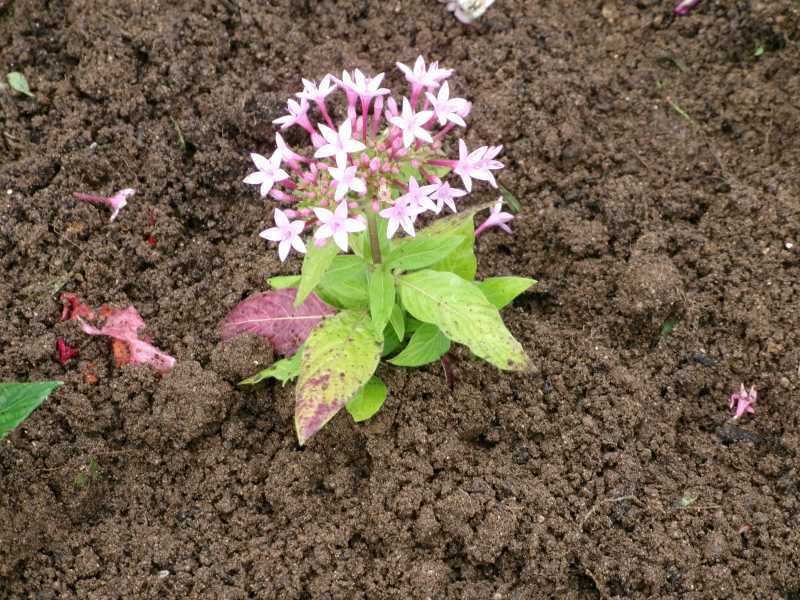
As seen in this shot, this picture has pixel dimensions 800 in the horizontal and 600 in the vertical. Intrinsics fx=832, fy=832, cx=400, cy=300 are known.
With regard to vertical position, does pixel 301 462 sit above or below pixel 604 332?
above

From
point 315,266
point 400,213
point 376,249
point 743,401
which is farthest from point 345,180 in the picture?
point 743,401

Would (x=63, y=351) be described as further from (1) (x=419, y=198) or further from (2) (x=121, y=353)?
(1) (x=419, y=198)

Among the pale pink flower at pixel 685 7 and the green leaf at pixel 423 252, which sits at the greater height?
the green leaf at pixel 423 252

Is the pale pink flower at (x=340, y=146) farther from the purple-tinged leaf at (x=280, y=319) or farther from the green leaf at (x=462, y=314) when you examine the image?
the purple-tinged leaf at (x=280, y=319)

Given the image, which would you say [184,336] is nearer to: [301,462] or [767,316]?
[301,462]

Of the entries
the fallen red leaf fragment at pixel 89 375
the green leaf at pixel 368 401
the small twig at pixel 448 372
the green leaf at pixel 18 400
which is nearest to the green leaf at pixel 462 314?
the green leaf at pixel 368 401

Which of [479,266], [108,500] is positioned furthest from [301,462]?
[479,266]
